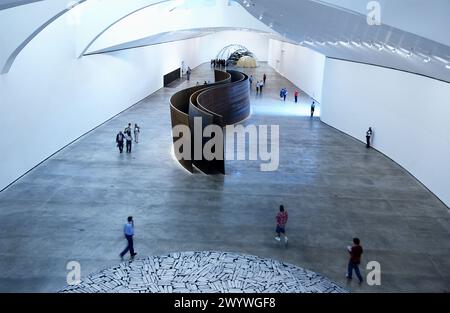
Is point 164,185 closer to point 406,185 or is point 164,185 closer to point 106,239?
point 106,239

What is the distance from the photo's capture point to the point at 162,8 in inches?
931

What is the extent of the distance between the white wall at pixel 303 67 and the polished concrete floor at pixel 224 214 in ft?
42.4

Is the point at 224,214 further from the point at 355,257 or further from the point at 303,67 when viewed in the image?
the point at 303,67

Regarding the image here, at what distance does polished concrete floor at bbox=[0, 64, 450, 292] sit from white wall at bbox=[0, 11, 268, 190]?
68 cm

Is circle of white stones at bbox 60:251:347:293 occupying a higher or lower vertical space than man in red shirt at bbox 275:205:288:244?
lower

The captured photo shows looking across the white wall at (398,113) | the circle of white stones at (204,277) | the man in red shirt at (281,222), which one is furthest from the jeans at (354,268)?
the white wall at (398,113)

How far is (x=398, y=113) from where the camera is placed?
50.4 ft

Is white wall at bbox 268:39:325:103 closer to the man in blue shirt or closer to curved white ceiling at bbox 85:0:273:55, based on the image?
curved white ceiling at bbox 85:0:273:55

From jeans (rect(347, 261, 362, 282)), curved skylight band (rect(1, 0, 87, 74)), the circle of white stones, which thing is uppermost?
curved skylight band (rect(1, 0, 87, 74))

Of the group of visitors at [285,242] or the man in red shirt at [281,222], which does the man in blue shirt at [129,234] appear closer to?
the group of visitors at [285,242]

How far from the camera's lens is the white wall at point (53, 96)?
488 inches

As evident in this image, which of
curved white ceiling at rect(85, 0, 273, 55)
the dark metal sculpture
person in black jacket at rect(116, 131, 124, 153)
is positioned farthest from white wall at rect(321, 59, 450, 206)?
person in black jacket at rect(116, 131, 124, 153)

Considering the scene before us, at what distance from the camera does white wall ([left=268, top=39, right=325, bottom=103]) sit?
1126 inches

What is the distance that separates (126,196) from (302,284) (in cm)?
593
